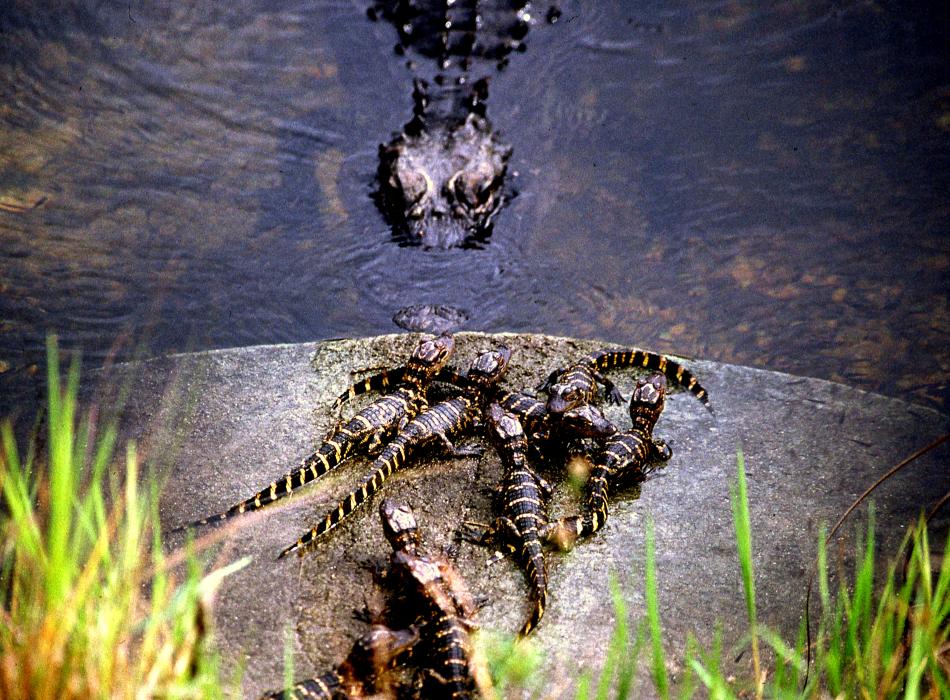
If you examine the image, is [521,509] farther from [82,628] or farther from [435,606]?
[82,628]

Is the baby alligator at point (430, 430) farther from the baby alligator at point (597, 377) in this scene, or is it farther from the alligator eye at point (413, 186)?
the alligator eye at point (413, 186)

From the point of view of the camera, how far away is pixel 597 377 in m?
5.27

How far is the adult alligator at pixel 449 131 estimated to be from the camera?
25.7ft

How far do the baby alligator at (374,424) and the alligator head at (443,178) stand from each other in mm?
2662

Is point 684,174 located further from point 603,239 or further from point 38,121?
point 38,121

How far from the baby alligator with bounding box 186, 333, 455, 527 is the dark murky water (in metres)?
1.71

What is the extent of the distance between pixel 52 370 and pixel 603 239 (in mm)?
5519

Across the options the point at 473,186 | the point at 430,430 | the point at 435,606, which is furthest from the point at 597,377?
the point at 473,186

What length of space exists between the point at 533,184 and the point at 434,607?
5.43 m

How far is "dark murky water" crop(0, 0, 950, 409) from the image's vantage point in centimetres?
689

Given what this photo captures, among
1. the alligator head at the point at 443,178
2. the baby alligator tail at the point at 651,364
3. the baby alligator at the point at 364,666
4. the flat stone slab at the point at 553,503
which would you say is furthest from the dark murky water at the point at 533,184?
the baby alligator at the point at 364,666

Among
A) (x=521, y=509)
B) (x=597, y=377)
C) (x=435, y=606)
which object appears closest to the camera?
(x=435, y=606)

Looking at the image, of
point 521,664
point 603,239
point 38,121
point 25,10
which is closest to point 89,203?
point 38,121

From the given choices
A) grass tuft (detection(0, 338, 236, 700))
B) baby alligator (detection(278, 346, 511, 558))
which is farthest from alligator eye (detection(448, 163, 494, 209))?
grass tuft (detection(0, 338, 236, 700))
